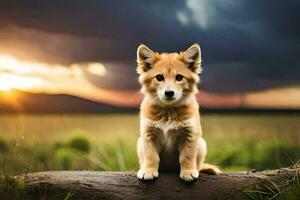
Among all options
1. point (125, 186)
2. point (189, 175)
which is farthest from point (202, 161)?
point (125, 186)

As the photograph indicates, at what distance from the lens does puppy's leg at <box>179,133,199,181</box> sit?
4.93 metres

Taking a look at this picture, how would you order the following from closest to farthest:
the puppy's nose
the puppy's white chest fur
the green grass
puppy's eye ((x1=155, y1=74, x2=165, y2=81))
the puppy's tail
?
the puppy's nose, puppy's eye ((x1=155, y1=74, x2=165, y2=81)), the puppy's white chest fur, the green grass, the puppy's tail

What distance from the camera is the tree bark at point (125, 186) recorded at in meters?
5.01

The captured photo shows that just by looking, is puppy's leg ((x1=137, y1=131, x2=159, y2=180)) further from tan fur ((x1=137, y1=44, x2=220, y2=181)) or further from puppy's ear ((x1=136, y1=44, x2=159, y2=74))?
puppy's ear ((x1=136, y1=44, x2=159, y2=74))

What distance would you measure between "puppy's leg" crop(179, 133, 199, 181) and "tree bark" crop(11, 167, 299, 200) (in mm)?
104

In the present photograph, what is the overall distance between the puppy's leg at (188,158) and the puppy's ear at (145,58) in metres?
0.61

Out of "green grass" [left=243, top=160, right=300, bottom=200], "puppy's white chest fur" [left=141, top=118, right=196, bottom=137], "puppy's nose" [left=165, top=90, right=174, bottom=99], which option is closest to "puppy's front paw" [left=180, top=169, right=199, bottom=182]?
"puppy's white chest fur" [left=141, top=118, right=196, bottom=137]

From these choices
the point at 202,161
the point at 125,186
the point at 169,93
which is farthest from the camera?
the point at 202,161

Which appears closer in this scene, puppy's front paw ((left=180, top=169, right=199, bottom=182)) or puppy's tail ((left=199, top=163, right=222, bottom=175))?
puppy's front paw ((left=180, top=169, right=199, bottom=182))

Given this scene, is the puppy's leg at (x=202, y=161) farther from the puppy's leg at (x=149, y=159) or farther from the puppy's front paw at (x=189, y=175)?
the puppy's leg at (x=149, y=159)

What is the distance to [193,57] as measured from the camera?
4988 millimetres

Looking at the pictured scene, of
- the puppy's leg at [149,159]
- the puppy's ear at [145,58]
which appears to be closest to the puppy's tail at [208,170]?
the puppy's leg at [149,159]

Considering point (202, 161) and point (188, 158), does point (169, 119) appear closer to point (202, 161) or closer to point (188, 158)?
point (188, 158)

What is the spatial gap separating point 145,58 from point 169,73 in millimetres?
303
